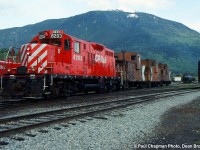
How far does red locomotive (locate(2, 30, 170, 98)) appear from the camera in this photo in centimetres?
1524

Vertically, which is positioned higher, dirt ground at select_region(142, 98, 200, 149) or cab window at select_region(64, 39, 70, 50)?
cab window at select_region(64, 39, 70, 50)

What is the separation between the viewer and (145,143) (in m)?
6.34

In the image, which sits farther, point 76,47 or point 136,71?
point 136,71

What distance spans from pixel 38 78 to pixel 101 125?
747 cm

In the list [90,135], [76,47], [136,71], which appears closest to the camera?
[90,135]

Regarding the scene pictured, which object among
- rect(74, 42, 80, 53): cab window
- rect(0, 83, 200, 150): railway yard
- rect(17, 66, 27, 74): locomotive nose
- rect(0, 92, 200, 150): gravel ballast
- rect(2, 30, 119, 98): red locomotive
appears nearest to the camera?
rect(0, 92, 200, 150): gravel ballast

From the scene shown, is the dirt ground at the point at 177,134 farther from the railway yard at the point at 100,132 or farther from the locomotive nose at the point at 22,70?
the locomotive nose at the point at 22,70

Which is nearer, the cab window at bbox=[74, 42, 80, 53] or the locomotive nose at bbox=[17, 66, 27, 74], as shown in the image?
the locomotive nose at bbox=[17, 66, 27, 74]

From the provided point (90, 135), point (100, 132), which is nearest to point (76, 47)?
point (100, 132)

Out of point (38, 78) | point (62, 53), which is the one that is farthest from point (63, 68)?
point (38, 78)

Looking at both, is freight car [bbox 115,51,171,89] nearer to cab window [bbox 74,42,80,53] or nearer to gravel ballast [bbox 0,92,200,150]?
cab window [bbox 74,42,80,53]

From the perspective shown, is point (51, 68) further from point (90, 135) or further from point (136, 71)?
point (136, 71)

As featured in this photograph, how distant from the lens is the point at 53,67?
16.1m

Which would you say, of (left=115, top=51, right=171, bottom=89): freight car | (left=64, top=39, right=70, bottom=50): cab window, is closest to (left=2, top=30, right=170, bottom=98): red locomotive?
(left=64, top=39, right=70, bottom=50): cab window
